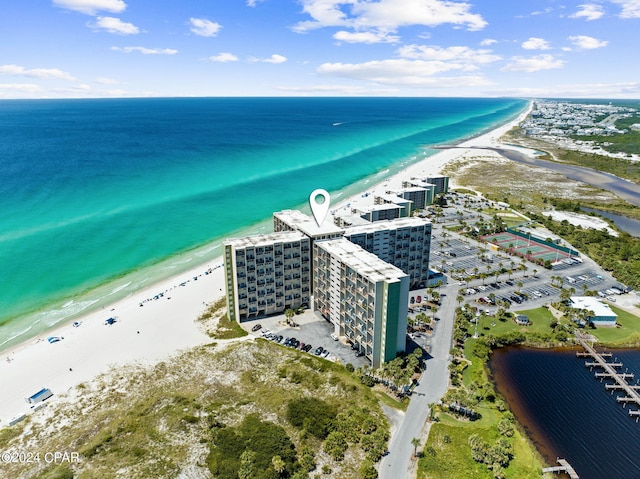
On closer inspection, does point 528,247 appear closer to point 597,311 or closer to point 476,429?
point 597,311

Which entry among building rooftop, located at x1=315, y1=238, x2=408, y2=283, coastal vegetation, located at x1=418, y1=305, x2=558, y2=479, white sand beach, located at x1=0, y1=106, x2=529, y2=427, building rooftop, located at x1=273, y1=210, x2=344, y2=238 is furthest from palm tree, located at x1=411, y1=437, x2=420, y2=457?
building rooftop, located at x1=273, y1=210, x2=344, y2=238

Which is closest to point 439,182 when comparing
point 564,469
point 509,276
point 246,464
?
point 509,276

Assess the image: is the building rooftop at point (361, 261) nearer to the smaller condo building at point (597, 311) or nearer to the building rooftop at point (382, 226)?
the building rooftop at point (382, 226)

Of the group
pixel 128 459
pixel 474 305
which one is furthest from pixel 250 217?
pixel 128 459

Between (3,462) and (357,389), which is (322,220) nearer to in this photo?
(357,389)

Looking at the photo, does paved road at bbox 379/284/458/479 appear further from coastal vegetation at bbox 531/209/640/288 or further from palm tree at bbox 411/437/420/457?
coastal vegetation at bbox 531/209/640/288

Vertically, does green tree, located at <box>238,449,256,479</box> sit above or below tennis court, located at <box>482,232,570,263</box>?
below

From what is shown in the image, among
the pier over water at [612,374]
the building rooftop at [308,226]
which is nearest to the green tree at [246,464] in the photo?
the building rooftop at [308,226]
